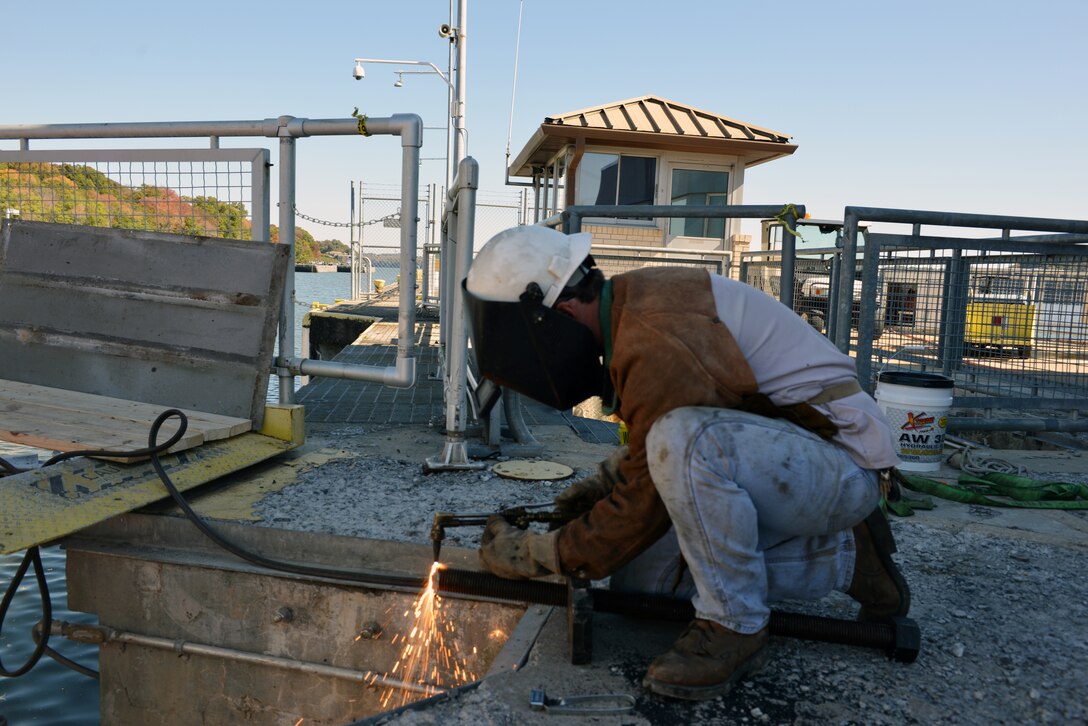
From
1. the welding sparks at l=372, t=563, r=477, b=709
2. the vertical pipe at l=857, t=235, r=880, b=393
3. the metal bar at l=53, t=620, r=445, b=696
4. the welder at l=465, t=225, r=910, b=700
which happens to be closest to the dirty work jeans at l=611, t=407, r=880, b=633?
the welder at l=465, t=225, r=910, b=700

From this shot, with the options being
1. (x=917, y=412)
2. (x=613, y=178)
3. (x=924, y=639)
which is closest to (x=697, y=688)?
(x=924, y=639)

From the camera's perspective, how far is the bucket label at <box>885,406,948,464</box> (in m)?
4.88

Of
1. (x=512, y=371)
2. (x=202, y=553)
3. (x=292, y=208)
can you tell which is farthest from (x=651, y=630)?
(x=292, y=208)

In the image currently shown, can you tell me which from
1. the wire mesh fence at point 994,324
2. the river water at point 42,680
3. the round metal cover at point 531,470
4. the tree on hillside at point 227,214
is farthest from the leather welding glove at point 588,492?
the wire mesh fence at point 994,324

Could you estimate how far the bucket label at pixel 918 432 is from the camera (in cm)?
488

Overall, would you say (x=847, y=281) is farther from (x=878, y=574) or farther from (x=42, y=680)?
(x=42, y=680)

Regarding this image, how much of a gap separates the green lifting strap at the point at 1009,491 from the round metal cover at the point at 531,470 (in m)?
1.88

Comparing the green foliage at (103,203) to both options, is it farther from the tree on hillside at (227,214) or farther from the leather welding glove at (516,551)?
the leather welding glove at (516,551)

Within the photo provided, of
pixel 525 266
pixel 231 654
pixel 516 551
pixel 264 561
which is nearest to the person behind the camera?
pixel 525 266

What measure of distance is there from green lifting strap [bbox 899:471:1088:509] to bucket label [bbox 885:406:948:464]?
18cm

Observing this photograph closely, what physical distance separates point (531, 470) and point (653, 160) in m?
14.0

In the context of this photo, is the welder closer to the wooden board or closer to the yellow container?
A: the wooden board

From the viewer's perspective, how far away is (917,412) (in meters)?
4.87

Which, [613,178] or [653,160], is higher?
[653,160]
